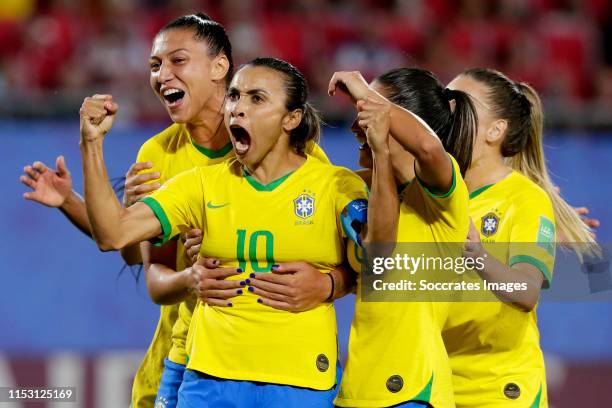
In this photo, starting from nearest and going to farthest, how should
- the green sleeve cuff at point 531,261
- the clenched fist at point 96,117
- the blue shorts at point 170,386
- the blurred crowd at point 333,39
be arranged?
the clenched fist at point 96,117 < the green sleeve cuff at point 531,261 < the blue shorts at point 170,386 < the blurred crowd at point 333,39

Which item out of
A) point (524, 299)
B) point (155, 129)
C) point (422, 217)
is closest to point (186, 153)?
point (422, 217)

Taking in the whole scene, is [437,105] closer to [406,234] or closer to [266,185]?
[406,234]

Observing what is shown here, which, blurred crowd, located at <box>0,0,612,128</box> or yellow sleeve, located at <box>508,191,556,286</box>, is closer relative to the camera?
yellow sleeve, located at <box>508,191,556,286</box>

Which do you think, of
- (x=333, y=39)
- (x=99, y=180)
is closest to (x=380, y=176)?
(x=99, y=180)

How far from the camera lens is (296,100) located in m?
3.44

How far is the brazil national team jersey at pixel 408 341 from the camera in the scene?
3.20m

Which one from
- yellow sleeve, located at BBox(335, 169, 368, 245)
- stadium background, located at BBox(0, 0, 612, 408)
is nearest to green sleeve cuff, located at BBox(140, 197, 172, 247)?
yellow sleeve, located at BBox(335, 169, 368, 245)

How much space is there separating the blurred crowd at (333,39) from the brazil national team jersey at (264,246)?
3635mm

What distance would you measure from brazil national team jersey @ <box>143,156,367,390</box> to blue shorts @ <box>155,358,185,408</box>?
42cm

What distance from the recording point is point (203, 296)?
3.39 meters

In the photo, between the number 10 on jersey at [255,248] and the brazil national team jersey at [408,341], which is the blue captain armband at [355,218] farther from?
the number 10 on jersey at [255,248]

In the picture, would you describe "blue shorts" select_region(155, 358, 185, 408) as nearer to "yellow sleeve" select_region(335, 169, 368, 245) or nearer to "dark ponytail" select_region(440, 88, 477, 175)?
"yellow sleeve" select_region(335, 169, 368, 245)

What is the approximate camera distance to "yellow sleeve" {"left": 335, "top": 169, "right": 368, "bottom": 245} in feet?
10.6

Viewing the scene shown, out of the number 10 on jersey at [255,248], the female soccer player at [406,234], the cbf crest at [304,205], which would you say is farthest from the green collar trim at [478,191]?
the number 10 on jersey at [255,248]
